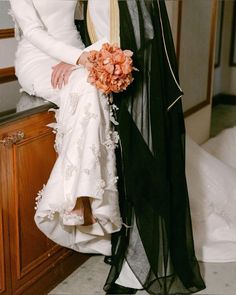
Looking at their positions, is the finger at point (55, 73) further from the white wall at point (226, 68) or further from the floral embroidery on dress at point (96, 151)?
the white wall at point (226, 68)

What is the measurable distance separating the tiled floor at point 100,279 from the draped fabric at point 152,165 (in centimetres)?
8

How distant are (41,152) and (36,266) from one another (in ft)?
1.65

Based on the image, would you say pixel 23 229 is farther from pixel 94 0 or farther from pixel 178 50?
pixel 178 50

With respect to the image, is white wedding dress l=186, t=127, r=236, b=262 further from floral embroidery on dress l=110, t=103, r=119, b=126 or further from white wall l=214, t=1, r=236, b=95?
white wall l=214, t=1, r=236, b=95

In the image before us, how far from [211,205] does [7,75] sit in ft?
4.51

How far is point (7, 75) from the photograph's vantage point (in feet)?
7.66

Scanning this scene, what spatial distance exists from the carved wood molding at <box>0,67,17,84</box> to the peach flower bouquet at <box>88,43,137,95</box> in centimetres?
57

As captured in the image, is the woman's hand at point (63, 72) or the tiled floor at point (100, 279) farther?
the tiled floor at point (100, 279)

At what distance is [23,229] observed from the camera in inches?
80.6

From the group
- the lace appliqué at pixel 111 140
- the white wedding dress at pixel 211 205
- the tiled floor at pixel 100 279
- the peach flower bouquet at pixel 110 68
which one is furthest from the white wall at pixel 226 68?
the peach flower bouquet at pixel 110 68

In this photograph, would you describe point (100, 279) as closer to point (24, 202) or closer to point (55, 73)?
point (24, 202)

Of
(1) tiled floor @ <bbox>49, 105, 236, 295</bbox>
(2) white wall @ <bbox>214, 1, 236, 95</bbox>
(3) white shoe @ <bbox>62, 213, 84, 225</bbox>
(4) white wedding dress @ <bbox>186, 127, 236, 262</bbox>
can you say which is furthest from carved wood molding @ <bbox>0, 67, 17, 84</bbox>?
(2) white wall @ <bbox>214, 1, 236, 95</bbox>

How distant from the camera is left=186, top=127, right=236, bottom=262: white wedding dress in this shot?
2.65 metres

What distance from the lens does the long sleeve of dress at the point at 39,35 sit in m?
2.00
